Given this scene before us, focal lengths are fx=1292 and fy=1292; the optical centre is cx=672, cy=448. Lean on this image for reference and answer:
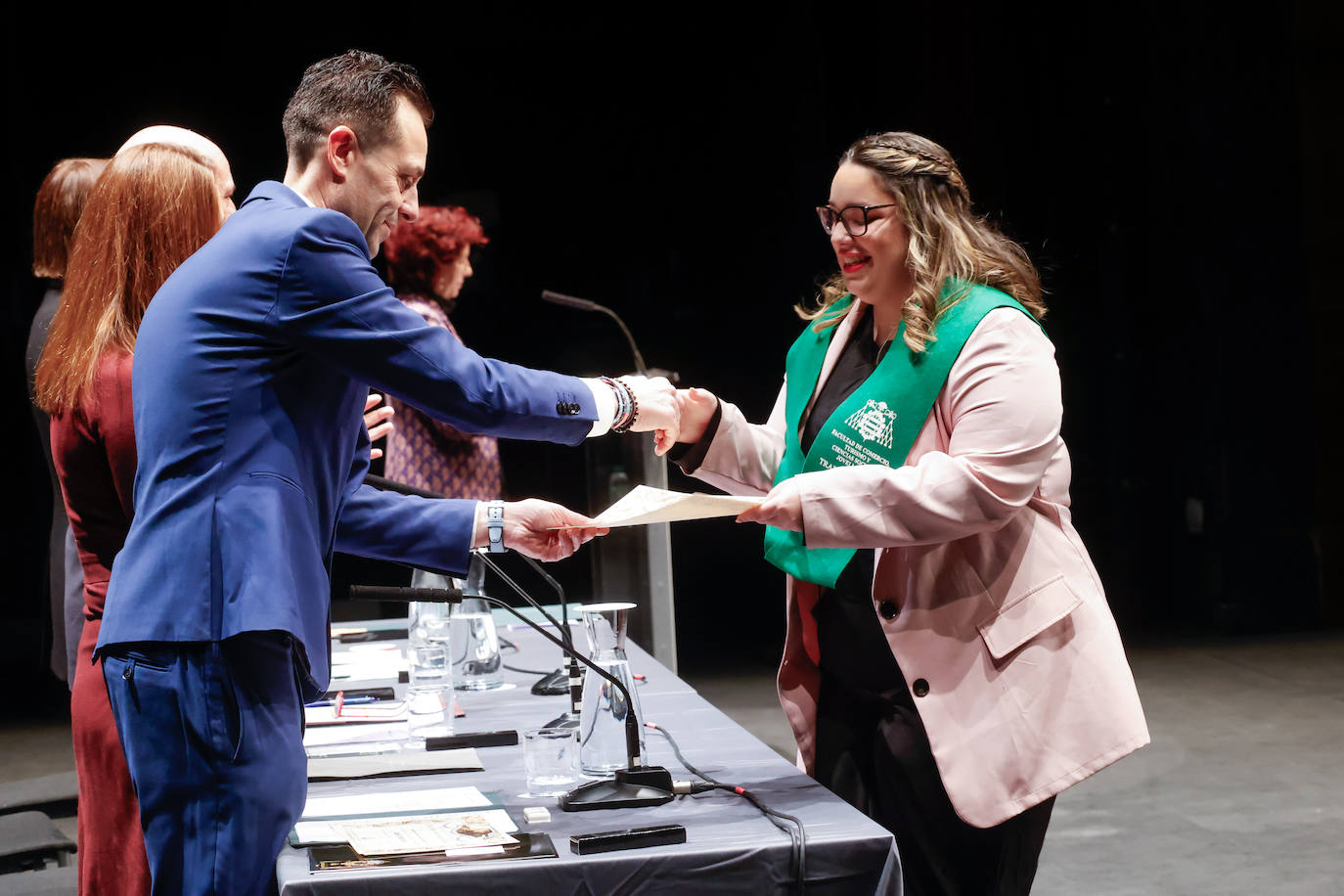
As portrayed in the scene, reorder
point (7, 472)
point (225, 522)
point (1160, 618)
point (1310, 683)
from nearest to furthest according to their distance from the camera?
point (225, 522)
point (1310, 683)
point (7, 472)
point (1160, 618)

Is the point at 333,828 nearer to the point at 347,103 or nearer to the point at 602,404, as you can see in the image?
the point at 602,404

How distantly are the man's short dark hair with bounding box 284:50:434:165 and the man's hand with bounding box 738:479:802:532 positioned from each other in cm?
66

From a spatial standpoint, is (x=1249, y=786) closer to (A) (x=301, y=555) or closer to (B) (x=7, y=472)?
(A) (x=301, y=555)

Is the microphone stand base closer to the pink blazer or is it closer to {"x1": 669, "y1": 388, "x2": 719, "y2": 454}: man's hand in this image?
the pink blazer

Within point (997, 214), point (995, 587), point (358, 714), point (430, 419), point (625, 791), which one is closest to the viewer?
point (625, 791)

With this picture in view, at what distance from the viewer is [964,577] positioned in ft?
5.70

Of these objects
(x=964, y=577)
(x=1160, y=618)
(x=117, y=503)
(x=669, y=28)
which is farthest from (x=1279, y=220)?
(x=117, y=503)

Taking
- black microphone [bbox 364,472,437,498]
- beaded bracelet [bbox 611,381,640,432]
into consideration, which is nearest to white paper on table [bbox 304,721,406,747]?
black microphone [bbox 364,472,437,498]

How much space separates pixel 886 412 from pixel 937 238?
0.27 meters

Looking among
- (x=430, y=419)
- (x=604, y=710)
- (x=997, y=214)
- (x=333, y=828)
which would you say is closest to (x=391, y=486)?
(x=604, y=710)

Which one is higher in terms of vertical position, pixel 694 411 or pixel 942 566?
pixel 694 411

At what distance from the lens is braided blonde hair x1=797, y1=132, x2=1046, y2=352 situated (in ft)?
6.02

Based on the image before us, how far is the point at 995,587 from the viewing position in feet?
5.69

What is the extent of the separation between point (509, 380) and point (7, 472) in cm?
532
